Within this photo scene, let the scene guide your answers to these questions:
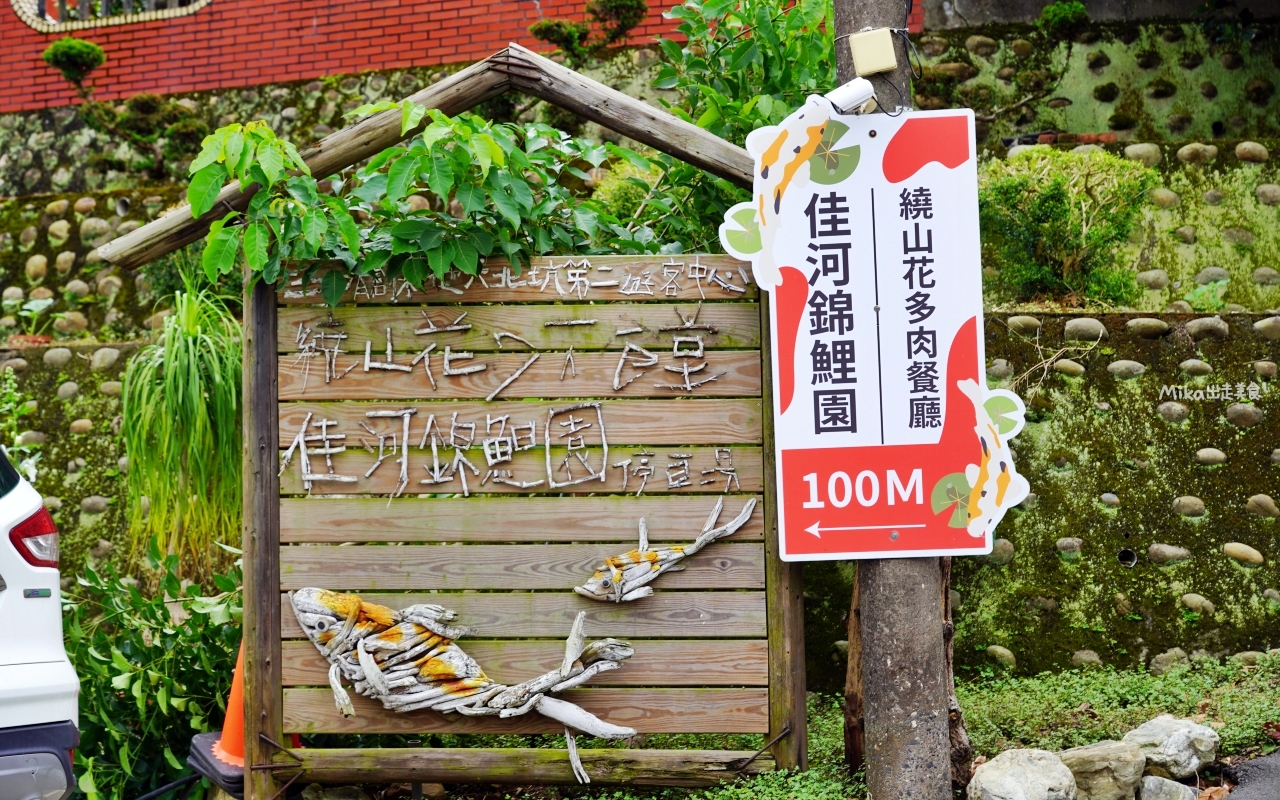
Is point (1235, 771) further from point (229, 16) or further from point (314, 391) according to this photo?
point (229, 16)

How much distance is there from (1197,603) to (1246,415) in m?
0.95

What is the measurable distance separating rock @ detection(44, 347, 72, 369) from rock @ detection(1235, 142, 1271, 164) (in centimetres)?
761

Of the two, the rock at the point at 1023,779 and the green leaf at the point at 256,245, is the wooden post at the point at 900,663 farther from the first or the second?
the green leaf at the point at 256,245

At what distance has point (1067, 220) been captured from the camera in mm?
5250

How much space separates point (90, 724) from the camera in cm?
425

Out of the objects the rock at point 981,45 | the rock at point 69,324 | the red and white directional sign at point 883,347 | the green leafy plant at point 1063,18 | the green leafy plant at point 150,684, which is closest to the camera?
the red and white directional sign at point 883,347

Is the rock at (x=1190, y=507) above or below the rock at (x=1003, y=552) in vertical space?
above

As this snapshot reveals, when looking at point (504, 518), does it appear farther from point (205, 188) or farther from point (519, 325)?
point (205, 188)

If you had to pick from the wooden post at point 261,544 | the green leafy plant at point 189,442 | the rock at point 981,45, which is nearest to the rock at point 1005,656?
the wooden post at point 261,544

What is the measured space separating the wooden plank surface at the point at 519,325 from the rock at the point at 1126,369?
88.8 inches

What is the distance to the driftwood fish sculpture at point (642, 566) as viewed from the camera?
361 centimetres

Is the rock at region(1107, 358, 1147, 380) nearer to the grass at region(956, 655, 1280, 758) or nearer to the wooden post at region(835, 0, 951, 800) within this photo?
the grass at region(956, 655, 1280, 758)

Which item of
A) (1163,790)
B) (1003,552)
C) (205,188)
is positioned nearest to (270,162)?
(205,188)

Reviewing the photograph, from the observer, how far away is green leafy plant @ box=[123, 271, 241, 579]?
198 inches
